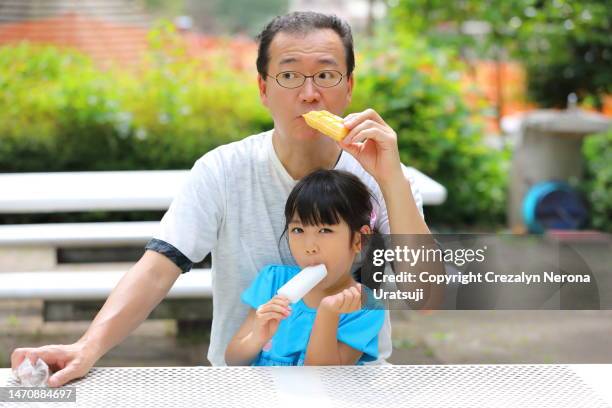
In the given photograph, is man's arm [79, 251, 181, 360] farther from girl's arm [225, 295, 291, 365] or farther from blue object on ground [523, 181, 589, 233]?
blue object on ground [523, 181, 589, 233]

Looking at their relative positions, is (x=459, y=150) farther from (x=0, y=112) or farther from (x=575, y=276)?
(x=575, y=276)

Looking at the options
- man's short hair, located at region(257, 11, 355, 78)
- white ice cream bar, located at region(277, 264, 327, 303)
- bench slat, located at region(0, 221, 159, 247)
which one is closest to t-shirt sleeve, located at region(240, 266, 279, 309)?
white ice cream bar, located at region(277, 264, 327, 303)

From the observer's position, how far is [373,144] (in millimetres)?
2137

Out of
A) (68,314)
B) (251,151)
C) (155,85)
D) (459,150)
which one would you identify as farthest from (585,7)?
(251,151)

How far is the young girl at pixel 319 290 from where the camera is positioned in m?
2.04

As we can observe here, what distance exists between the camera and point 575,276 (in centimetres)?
181

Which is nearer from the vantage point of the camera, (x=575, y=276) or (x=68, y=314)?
(x=575, y=276)

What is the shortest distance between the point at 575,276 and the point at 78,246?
3.04m

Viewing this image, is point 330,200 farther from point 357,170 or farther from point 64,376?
point 64,376

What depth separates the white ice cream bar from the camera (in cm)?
186

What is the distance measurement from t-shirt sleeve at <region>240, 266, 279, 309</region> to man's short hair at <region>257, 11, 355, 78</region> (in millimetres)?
458

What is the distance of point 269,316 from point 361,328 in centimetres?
31

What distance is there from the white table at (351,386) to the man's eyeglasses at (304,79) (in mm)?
680

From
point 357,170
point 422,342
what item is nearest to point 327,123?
point 357,170
